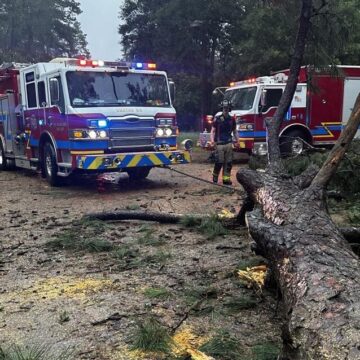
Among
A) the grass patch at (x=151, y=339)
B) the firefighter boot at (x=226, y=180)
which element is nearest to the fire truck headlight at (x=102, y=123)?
the firefighter boot at (x=226, y=180)

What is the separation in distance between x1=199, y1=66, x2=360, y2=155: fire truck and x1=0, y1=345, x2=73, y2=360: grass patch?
33.6ft

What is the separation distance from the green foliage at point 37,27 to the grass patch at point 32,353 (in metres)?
39.4

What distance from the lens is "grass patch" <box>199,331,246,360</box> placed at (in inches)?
115

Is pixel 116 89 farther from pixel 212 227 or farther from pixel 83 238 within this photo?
pixel 212 227

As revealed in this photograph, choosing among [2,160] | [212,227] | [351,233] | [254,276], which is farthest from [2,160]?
[351,233]

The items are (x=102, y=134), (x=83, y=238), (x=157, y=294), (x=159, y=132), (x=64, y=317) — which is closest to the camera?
(x=64, y=317)

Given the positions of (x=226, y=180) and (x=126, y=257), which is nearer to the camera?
(x=126, y=257)

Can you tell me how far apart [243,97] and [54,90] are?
6.33m

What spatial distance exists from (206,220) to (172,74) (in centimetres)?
2523

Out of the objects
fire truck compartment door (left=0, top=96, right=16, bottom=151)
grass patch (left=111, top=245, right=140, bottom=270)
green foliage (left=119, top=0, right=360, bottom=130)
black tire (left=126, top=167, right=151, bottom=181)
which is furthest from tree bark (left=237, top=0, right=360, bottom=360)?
green foliage (left=119, top=0, right=360, bottom=130)

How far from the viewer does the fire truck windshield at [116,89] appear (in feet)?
28.7

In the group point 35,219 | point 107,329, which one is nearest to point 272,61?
point 35,219

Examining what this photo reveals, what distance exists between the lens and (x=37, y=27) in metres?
43.6

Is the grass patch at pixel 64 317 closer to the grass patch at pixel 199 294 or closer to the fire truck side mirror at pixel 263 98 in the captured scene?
the grass patch at pixel 199 294
